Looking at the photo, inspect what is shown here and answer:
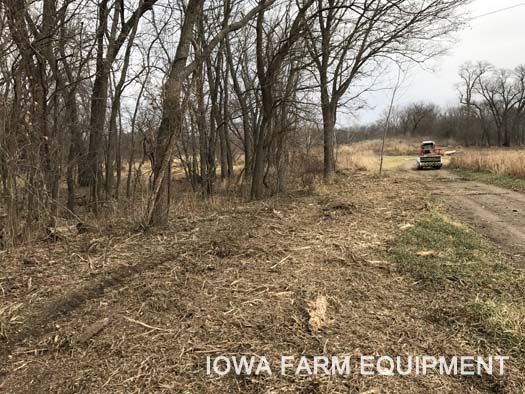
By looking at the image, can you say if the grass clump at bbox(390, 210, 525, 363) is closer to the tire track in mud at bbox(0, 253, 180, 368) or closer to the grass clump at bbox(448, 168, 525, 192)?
the tire track in mud at bbox(0, 253, 180, 368)

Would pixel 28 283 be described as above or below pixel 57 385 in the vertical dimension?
above

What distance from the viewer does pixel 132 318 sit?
2971mm

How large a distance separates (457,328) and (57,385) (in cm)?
298

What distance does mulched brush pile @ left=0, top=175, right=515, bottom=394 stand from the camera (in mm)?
2344

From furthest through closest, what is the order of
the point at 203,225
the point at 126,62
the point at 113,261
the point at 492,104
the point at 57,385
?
the point at 492,104 → the point at 126,62 → the point at 203,225 → the point at 113,261 → the point at 57,385

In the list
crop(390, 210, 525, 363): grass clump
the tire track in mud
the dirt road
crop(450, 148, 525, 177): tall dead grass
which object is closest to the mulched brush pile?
the tire track in mud

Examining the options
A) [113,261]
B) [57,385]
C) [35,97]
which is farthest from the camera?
[35,97]

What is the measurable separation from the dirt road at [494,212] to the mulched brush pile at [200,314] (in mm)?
2669

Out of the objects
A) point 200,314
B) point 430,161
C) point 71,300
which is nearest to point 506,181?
point 430,161

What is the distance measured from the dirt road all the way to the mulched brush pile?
105 inches

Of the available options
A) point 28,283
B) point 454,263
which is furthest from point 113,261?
point 454,263

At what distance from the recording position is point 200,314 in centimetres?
306

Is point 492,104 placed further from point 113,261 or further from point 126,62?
point 113,261

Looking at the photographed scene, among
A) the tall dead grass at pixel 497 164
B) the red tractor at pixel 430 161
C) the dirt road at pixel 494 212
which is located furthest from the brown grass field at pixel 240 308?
the red tractor at pixel 430 161
